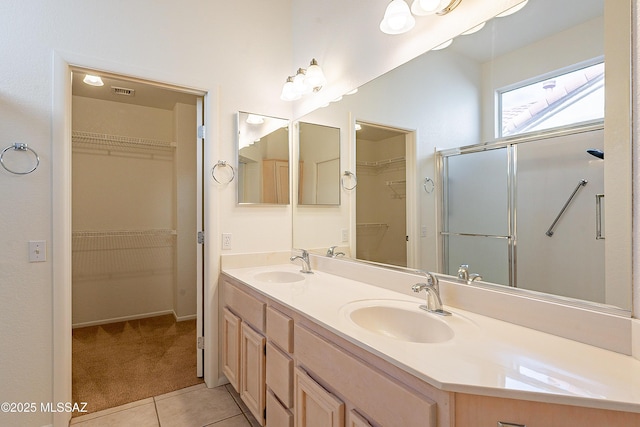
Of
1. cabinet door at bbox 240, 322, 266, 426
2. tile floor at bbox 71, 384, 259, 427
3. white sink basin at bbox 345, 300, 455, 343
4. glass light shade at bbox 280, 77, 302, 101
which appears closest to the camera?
white sink basin at bbox 345, 300, 455, 343

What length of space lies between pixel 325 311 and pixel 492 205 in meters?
0.80

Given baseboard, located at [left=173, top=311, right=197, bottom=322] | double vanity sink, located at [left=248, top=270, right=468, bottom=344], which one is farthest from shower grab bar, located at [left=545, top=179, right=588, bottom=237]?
baseboard, located at [left=173, top=311, right=197, bottom=322]

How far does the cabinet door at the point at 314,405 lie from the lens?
106 cm

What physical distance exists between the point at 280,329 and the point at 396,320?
1.68 ft

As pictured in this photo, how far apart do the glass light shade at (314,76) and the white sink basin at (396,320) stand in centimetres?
149

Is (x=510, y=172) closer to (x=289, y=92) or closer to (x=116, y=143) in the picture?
(x=289, y=92)

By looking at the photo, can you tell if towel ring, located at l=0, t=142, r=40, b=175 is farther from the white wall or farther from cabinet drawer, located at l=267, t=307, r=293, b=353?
cabinet drawer, located at l=267, t=307, r=293, b=353

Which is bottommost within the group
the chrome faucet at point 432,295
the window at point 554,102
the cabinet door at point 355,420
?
the cabinet door at point 355,420

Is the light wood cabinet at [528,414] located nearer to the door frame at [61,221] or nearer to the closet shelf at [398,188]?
the closet shelf at [398,188]

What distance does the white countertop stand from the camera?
682 mm

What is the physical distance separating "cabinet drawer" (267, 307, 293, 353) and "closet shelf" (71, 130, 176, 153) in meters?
2.84

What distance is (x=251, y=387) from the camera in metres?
1.70

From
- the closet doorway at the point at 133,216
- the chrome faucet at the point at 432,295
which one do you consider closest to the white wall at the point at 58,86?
the closet doorway at the point at 133,216

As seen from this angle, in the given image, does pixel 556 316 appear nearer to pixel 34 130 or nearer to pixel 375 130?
pixel 375 130
